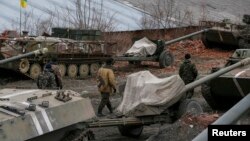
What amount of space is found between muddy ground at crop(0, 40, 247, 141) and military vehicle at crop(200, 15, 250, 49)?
52cm

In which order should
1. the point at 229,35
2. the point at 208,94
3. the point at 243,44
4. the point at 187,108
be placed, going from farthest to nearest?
1. the point at 229,35
2. the point at 243,44
3. the point at 208,94
4. the point at 187,108

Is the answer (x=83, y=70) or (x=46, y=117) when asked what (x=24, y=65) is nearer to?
(x=83, y=70)

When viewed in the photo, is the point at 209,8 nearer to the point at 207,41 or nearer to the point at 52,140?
the point at 207,41

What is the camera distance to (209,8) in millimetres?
38031

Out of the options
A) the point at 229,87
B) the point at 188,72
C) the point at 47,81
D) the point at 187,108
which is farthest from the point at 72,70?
the point at 187,108

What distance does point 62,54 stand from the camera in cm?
1969

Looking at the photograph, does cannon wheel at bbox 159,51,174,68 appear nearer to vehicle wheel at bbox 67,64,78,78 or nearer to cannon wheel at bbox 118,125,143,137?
vehicle wheel at bbox 67,64,78,78

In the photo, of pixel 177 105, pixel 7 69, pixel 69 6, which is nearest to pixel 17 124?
pixel 177 105

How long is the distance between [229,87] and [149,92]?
254 centimetres

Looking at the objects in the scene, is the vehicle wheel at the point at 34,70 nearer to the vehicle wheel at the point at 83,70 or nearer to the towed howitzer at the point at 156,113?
the vehicle wheel at the point at 83,70

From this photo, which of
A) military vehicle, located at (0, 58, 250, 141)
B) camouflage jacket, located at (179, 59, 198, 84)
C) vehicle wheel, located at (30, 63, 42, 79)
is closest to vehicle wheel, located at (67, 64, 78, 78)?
vehicle wheel, located at (30, 63, 42, 79)

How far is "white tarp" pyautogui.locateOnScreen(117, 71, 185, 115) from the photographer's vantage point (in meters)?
9.23

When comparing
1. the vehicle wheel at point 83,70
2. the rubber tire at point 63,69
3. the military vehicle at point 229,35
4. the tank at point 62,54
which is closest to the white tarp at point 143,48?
the tank at point 62,54

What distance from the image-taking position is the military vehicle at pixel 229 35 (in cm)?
2342
